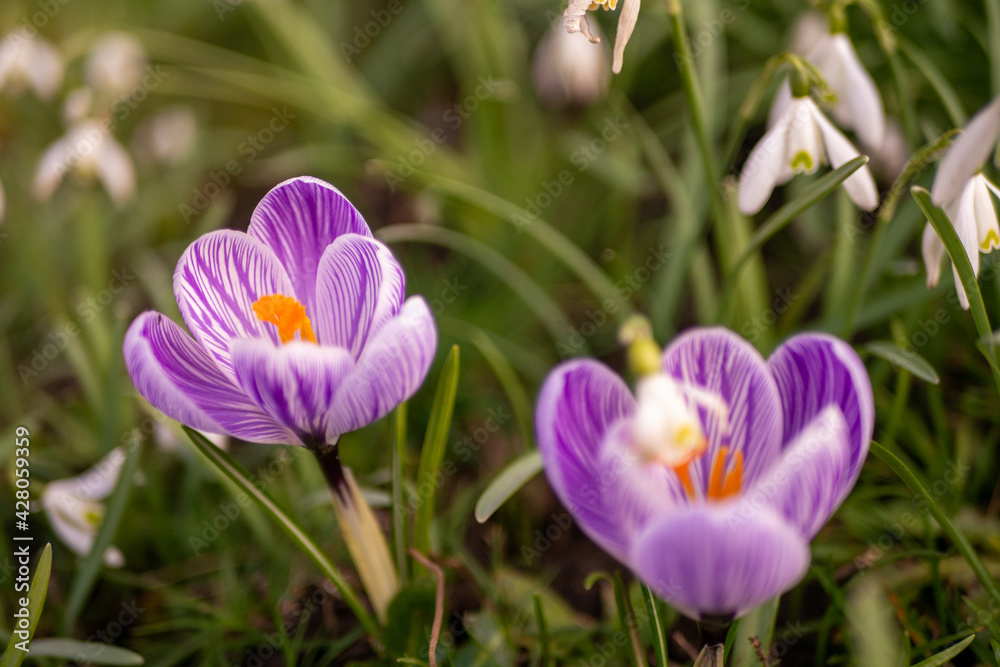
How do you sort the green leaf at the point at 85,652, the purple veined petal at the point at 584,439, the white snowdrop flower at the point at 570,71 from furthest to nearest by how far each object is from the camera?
the white snowdrop flower at the point at 570,71 → the green leaf at the point at 85,652 → the purple veined petal at the point at 584,439

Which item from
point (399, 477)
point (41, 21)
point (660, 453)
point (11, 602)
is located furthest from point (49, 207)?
point (660, 453)

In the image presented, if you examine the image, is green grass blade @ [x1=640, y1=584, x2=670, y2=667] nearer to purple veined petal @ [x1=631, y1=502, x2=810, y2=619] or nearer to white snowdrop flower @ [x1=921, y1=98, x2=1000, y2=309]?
purple veined petal @ [x1=631, y1=502, x2=810, y2=619]

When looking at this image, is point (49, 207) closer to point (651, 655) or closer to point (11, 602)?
point (11, 602)

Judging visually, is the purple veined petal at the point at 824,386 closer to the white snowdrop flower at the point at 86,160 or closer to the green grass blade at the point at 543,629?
the green grass blade at the point at 543,629

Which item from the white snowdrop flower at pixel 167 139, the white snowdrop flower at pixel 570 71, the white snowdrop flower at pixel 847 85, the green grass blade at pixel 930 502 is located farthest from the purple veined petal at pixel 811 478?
the white snowdrop flower at pixel 167 139

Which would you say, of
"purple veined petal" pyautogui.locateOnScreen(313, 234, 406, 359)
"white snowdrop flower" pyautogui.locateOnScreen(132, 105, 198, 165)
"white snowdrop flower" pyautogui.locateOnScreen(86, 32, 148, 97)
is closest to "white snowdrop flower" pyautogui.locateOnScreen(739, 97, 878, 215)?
"purple veined petal" pyautogui.locateOnScreen(313, 234, 406, 359)

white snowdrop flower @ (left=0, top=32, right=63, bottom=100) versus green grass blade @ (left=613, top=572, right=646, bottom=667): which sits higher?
white snowdrop flower @ (left=0, top=32, right=63, bottom=100)
